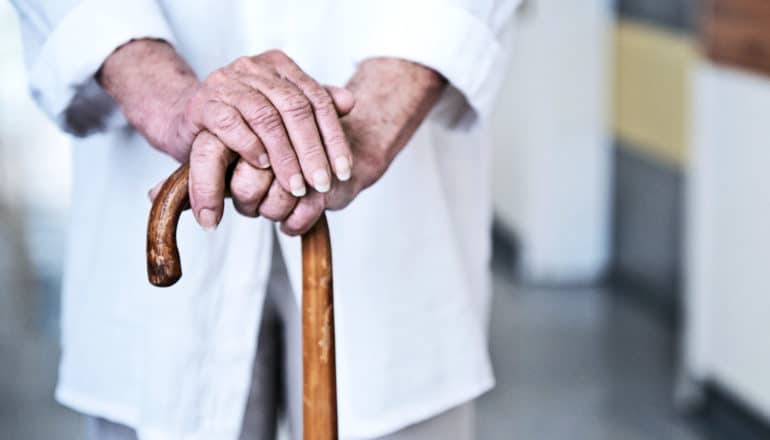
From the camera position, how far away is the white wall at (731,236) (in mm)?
2539

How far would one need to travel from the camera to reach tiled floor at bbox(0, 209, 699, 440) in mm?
2908

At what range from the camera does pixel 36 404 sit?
10.5ft

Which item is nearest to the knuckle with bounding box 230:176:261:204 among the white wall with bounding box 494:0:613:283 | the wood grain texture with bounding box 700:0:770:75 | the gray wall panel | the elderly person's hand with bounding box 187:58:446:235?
the elderly person's hand with bounding box 187:58:446:235

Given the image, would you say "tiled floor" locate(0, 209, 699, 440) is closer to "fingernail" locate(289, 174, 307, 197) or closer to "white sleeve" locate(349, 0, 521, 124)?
"white sleeve" locate(349, 0, 521, 124)

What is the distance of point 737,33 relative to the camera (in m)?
2.54

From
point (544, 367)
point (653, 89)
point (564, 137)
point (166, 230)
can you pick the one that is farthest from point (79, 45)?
point (564, 137)

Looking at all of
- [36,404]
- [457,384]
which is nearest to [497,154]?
[36,404]

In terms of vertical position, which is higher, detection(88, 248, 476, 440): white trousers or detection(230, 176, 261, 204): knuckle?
detection(230, 176, 261, 204): knuckle

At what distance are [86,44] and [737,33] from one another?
1830 millimetres

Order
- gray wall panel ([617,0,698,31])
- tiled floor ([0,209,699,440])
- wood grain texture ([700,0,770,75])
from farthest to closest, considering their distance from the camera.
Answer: gray wall panel ([617,0,698,31]) → tiled floor ([0,209,699,440]) → wood grain texture ([700,0,770,75])

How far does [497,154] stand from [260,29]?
339 cm

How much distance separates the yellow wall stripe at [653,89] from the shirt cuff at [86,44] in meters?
2.40

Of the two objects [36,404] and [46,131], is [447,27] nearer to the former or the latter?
[36,404]

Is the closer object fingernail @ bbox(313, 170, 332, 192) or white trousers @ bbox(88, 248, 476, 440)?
fingernail @ bbox(313, 170, 332, 192)
